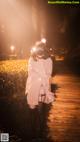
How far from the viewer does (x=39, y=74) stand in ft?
27.4

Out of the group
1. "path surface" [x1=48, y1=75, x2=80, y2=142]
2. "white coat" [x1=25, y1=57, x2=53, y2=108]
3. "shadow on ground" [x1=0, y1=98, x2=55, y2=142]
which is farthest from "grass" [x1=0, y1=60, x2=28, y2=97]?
"white coat" [x1=25, y1=57, x2=53, y2=108]

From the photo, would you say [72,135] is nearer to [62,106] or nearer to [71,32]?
[62,106]

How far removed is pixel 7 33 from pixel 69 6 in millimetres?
11238

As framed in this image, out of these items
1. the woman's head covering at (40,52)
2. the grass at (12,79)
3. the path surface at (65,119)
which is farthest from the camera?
the grass at (12,79)

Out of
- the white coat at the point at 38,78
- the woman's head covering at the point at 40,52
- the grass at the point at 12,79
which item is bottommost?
the grass at the point at 12,79

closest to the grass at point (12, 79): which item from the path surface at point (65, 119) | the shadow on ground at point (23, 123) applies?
the shadow on ground at point (23, 123)

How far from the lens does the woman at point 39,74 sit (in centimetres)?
→ 834

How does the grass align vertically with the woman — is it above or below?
below

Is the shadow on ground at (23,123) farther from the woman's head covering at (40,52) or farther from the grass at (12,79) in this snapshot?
the woman's head covering at (40,52)

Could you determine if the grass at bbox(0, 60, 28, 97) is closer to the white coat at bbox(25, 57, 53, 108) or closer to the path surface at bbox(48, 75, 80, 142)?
the path surface at bbox(48, 75, 80, 142)

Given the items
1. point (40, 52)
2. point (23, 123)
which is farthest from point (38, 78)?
point (23, 123)

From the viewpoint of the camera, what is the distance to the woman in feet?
27.4

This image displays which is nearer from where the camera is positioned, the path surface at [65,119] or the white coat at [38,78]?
the path surface at [65,119]

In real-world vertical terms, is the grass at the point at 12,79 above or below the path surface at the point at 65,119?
above
